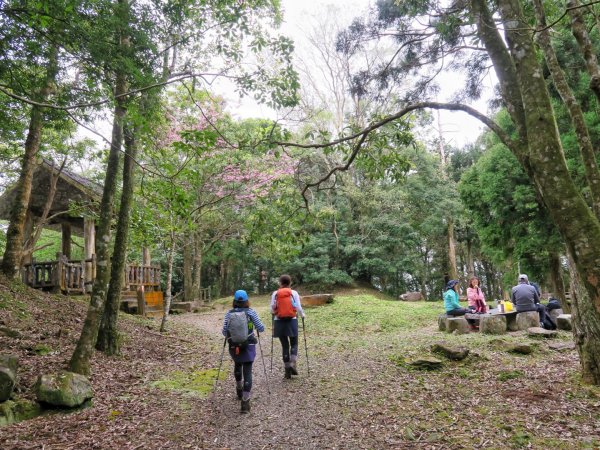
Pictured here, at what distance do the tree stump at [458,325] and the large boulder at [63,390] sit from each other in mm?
7915

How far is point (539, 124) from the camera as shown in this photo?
3568 millimetres

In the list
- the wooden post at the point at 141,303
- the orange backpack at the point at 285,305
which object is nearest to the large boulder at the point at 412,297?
the wooden post at the point at 141,303

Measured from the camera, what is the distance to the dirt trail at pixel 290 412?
158 inches

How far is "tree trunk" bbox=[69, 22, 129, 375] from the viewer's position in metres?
5.59

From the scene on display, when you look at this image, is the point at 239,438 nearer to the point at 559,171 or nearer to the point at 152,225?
the point at 559,171

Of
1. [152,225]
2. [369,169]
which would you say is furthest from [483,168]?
[152,225]

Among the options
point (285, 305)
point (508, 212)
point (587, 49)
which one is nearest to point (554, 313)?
point (508, 212)

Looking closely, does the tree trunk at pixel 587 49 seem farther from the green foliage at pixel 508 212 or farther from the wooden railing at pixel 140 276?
the wooden railing at pixel 140 276

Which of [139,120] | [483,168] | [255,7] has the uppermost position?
[255,7]

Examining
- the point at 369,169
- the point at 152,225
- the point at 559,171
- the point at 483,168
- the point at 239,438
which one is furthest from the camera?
the point at 483,168

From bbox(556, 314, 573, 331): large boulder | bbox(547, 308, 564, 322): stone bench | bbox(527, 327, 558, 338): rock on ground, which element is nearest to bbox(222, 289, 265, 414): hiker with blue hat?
bbox(527, 327, 558, 338): rock on ground

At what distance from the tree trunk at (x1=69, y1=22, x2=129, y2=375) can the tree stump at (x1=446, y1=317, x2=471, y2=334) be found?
25.6 feet

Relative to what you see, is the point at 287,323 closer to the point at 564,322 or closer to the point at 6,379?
the point at 6,379

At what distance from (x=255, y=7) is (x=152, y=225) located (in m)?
5.75
